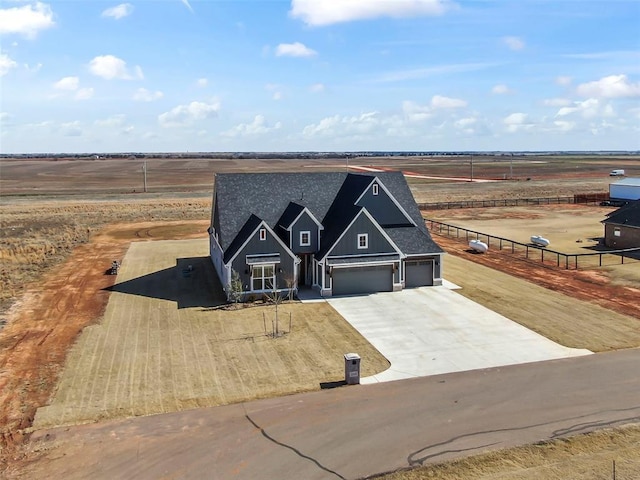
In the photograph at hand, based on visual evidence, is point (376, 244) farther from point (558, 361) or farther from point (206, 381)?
point (206, 381)

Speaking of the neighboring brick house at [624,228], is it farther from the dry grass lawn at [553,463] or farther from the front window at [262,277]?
the dry grass lawn at [553,463]

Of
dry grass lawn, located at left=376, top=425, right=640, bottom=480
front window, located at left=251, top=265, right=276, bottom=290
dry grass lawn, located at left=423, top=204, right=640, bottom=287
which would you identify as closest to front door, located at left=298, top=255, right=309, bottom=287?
front window, located at left=251, top=265, right=276, bottom=290

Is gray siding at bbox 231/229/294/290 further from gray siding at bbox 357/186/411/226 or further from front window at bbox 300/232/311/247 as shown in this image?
gray siding at bbox 357/186/411/226

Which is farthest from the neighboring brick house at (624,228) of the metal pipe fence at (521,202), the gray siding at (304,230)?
the metal pipe fence at (521,202)

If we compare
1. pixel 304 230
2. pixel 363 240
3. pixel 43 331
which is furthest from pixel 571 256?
pixel 43 331

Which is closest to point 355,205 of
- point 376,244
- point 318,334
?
point 376,244

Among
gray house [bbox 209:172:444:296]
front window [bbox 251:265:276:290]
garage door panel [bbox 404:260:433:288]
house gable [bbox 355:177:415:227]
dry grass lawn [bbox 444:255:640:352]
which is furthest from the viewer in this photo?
house gable [bbox 355:177:415:227]
